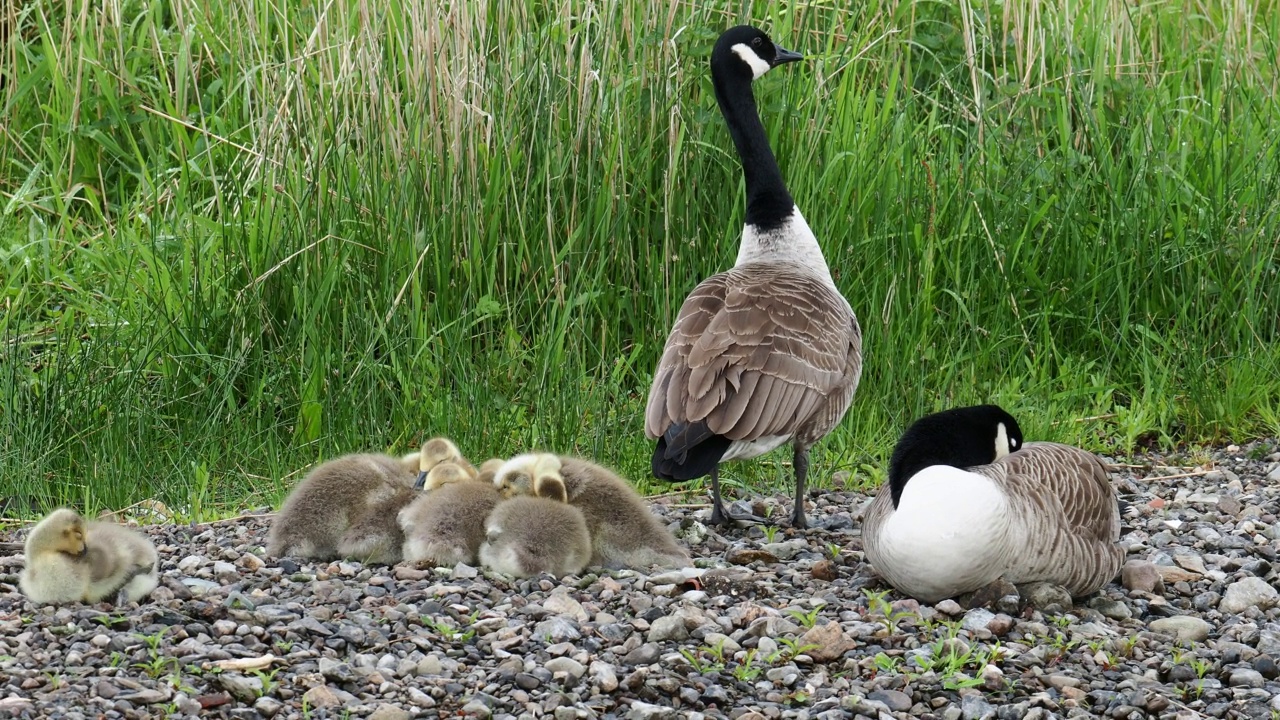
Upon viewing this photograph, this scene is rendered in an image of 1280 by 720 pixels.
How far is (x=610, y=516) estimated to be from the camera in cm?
498

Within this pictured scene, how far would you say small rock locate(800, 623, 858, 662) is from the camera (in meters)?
4.13

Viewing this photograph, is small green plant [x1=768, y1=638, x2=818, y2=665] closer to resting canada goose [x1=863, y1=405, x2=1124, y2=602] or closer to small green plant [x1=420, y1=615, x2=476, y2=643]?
resting canada goose [x1=863, y1=405, x2=1124, y2=602]

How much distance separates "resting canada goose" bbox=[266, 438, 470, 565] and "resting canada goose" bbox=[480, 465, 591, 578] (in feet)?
1.23

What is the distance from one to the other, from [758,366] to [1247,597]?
1834mm

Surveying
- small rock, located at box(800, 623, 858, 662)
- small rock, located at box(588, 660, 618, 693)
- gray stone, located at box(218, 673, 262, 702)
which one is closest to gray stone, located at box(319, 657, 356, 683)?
gray stone, located at box(218, 673, 262, 702)

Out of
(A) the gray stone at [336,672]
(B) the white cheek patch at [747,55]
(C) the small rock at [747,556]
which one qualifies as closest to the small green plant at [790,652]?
(C) the small rock at [747,556]

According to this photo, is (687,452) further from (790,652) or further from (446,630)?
(446,630)

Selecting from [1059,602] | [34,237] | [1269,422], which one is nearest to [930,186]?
[1269,422]

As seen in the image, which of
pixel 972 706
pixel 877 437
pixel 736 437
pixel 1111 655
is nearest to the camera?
pixel 972 706

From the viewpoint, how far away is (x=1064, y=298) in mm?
7789

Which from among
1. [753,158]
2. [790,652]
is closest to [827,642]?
[790,652]

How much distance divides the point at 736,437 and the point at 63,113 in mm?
5700

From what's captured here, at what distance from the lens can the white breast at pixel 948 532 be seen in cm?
437

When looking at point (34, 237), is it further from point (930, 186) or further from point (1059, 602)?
point (1059, 602)
